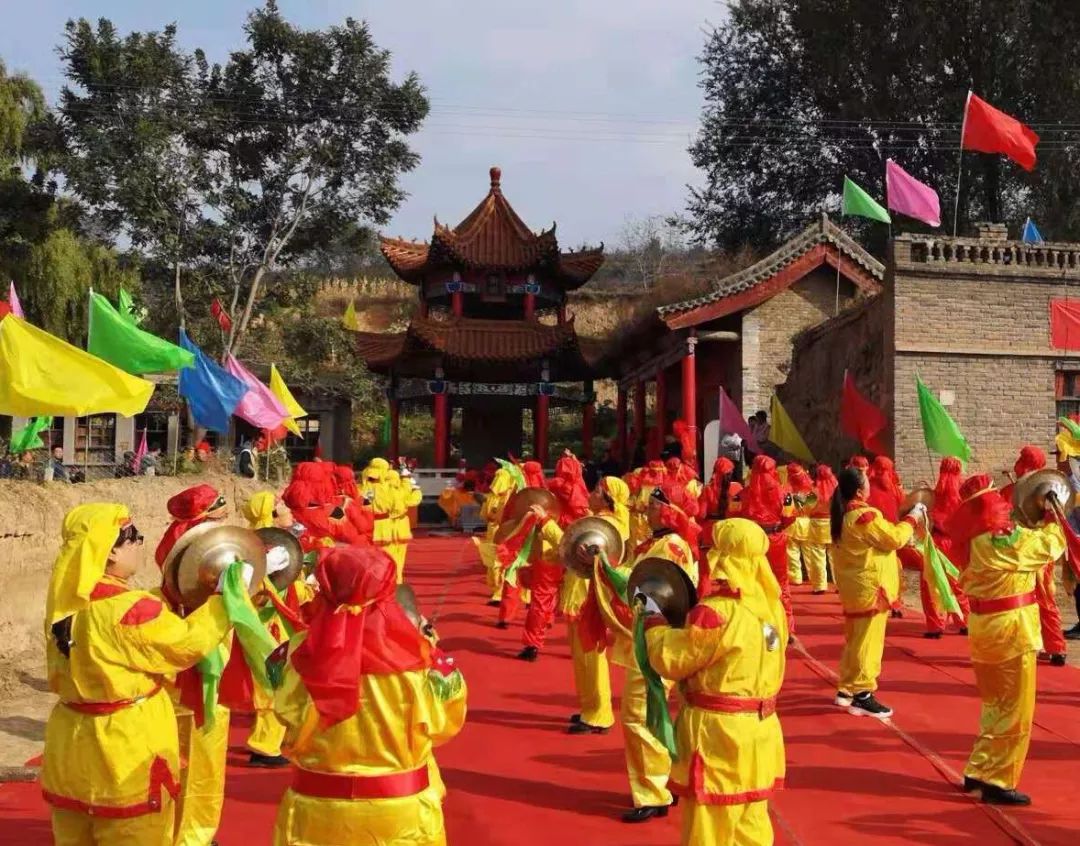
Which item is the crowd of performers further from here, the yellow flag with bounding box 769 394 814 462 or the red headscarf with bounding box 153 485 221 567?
the yellow flag with bounding box 769 394 814 462

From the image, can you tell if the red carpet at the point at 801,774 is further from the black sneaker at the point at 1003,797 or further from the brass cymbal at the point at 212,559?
the brass cymbal at the point at 212,559

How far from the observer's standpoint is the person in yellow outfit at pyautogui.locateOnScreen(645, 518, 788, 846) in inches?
138

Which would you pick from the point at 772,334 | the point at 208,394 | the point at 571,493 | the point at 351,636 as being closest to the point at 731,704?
the point at 351,636

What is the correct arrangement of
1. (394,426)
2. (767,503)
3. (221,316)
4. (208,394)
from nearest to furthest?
1. (767,503)
2. (208,394)
3. (221,316)
4. (394,426)

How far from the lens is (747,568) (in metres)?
3.64

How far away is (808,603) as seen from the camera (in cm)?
1146

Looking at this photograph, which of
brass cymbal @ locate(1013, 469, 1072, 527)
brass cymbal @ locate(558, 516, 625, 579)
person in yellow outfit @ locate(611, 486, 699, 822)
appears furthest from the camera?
brass cymbal @ locate(1013, 469, 1072, 527)

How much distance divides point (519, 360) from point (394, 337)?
3667 millimetres

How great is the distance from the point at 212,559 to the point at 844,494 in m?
4.43

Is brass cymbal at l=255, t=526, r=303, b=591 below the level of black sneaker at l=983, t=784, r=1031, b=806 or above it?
above

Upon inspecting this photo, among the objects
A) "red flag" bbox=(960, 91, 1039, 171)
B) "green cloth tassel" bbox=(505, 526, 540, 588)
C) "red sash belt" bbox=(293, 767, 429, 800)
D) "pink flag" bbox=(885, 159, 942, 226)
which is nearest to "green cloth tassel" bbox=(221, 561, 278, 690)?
"red sash belt" bbox=(293, 767, 429, 800)

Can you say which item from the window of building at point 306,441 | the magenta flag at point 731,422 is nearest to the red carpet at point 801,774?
the magenta flag at point 731,422

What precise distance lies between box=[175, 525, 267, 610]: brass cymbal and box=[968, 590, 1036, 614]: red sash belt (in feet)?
12.4

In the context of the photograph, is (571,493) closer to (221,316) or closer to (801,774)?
(801,774)
